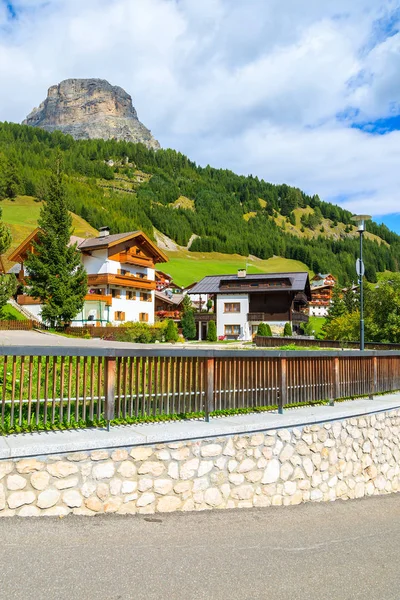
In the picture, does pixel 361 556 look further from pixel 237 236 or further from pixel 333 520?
pixel 237 236

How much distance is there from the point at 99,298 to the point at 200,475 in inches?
1886

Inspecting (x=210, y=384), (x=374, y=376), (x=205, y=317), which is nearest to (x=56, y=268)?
(x=205, y=317)

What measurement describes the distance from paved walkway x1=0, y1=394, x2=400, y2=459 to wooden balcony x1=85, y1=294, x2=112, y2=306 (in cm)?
4579

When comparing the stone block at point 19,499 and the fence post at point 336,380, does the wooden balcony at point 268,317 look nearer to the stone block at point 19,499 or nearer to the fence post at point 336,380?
the fence post at point 336,380

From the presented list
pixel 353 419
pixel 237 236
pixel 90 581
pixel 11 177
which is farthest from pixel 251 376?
pixel 237 236

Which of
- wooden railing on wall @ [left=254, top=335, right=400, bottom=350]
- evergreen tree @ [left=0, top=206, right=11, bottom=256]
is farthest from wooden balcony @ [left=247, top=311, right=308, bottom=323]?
evergreen tree @ [left=0, top=206, right=11, bottom=256]

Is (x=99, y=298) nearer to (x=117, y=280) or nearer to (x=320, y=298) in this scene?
(x=117, y=280)

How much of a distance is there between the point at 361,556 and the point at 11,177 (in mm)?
128373

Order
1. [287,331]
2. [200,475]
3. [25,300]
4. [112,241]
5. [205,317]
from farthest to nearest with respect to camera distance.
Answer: [205,317], [287,331], [112,241], [25,300], [200,475]

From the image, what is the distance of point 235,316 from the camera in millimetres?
63156

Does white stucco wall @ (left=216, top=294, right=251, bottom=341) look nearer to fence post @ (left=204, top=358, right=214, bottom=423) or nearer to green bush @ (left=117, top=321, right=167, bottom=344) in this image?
green bush @ (left=117, top=321, right=167, bottom=344)

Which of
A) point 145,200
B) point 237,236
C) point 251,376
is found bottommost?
point 251,376

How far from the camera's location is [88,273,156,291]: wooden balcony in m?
55.0

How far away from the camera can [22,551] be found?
202 inches
